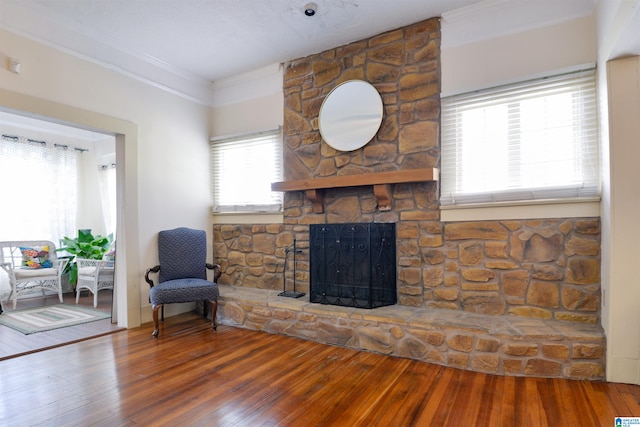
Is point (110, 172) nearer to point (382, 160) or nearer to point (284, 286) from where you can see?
point (284, 286)

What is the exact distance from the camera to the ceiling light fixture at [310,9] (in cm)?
286

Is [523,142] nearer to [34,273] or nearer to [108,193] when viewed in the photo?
[34,273]

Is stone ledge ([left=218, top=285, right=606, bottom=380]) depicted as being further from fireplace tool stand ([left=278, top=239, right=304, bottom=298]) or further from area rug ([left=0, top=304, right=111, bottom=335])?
area rug ([left=0, top=304, right=111, bottom=335])

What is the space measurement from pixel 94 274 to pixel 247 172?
259 cm

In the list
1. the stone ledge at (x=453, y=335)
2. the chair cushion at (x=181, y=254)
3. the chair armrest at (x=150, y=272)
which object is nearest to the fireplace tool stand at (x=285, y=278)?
the stone ledge at (x=453, y=335)

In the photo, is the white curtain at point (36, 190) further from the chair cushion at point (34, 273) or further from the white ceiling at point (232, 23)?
the white ceiling at point (232, 23)

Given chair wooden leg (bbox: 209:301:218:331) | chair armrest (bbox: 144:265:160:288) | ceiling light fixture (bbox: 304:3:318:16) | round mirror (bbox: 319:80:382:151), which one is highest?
ceiling light fixture (bbox: 304:3:318:16)

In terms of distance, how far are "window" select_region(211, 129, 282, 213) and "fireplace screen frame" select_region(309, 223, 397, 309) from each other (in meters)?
0.90

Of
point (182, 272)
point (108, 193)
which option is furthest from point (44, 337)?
point (108, 193)

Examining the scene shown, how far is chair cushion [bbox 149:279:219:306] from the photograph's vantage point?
3270mm

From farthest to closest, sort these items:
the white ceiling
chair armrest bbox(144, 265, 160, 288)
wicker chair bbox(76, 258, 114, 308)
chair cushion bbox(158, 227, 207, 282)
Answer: wicker chair bbox(76, 258, 114, 308)
chair cushion bbox(158, 227, 207, 282)
chair armrest bbox(144, 265, 160, 288)
the white ceiling

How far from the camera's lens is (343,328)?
9.64 feet

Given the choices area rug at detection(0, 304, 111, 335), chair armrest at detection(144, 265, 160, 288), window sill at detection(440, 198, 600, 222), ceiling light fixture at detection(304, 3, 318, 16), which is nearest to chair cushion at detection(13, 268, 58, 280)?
area rug at detection(0, 304, 111, 335)

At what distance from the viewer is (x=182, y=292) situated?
11.0 feet
